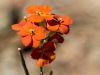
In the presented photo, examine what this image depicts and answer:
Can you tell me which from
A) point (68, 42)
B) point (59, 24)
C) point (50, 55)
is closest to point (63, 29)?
point (59, 24)

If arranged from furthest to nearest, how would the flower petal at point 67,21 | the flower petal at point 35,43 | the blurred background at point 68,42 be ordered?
the blurred background at point 68,42
the flower petal at point 67,21
the flower petal at point 35,43

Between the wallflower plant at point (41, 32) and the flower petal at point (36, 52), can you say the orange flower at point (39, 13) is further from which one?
the flower petal at point (36, 52)

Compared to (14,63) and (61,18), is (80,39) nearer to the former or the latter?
(14,63)

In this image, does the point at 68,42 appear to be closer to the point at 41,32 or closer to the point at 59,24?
the point at 59,24

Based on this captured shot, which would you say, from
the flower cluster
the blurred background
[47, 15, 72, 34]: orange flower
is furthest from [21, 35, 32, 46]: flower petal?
the blurred background

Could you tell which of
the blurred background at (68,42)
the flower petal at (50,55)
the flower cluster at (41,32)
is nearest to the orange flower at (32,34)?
the flower cluster at (41,32)

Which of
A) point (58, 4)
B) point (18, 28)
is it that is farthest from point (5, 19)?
point (18, 28)

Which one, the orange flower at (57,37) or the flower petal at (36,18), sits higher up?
the flower petal at (36,18)
